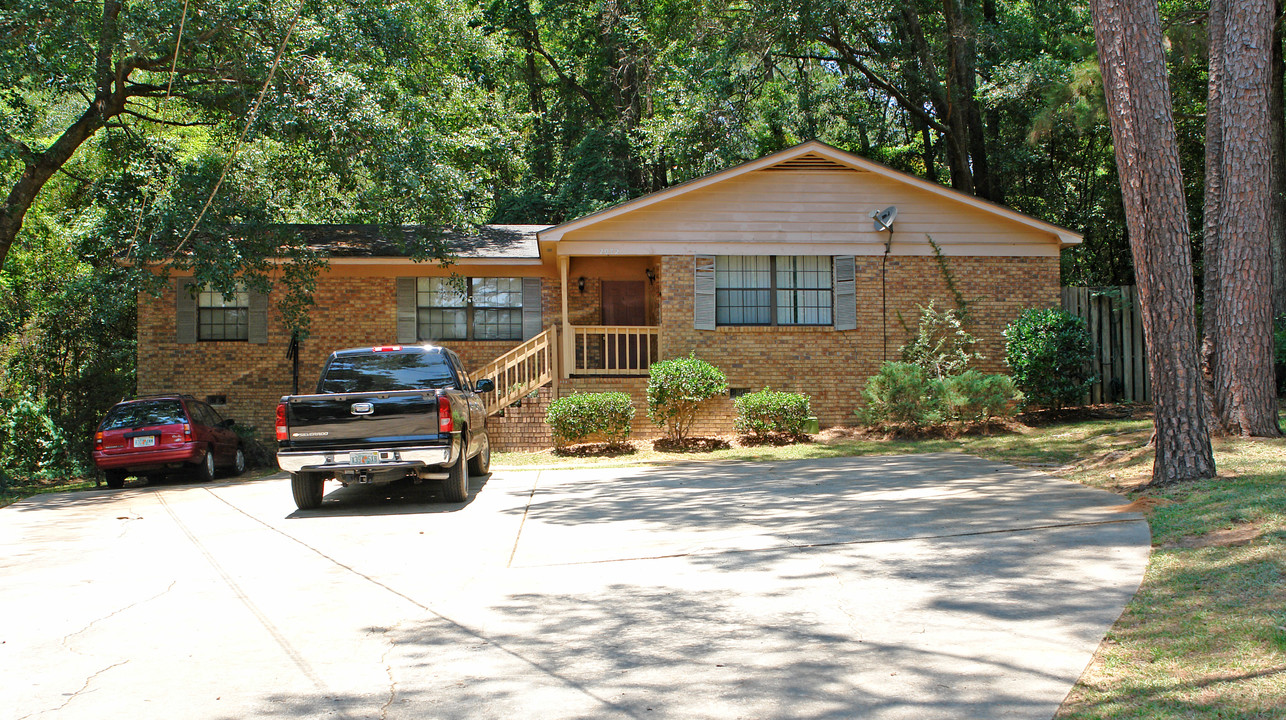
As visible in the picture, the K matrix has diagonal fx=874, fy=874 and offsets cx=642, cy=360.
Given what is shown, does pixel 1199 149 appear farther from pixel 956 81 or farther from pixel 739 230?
pixel 739 230

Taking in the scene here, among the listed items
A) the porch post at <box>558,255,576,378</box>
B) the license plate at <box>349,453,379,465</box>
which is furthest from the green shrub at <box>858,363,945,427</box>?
the license plate at <box>349,453,379,465</box>

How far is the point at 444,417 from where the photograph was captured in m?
9.37

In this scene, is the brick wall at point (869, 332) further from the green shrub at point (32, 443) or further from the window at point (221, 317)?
the green shrub at point (32, 443)

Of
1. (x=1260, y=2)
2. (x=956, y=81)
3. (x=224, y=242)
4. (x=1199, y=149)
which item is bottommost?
(x=224, y=242)

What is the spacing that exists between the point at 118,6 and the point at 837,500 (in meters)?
13.6

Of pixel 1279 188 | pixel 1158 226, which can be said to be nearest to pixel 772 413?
pixel 1158 226

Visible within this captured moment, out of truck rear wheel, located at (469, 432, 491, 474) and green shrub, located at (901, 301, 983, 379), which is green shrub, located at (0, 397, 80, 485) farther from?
green shrub, located at (901, 301, 983, 379)

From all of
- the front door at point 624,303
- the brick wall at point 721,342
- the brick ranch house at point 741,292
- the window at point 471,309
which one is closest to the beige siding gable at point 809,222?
the brick ranch house at point 741,292

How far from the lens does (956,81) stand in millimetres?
22984

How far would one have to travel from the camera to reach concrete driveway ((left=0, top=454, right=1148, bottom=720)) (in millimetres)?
3979

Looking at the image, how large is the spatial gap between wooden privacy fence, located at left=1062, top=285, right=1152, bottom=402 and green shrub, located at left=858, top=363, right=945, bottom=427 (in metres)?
4.74

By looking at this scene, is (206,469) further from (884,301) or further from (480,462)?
(884,301)

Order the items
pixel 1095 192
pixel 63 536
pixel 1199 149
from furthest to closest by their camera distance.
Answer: pixel 1095 192 < pixel 1199 149 < pixel 63 536

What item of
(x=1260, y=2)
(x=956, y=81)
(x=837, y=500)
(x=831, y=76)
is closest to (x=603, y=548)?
(x=837, y=500)
